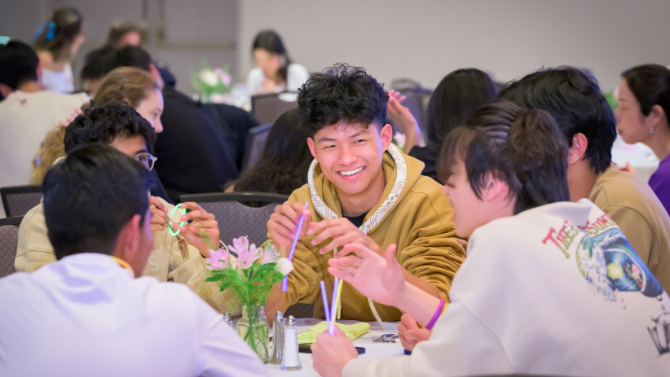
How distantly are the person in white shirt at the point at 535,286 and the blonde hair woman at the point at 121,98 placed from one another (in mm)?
1820

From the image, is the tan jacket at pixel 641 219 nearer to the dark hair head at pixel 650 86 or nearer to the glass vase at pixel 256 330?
the glass vase at pixel 256 330

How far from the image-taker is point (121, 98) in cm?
279

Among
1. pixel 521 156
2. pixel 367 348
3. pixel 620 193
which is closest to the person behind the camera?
pixel 521 156

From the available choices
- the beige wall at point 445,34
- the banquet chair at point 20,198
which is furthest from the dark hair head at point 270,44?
the banquet chair at point 20,198

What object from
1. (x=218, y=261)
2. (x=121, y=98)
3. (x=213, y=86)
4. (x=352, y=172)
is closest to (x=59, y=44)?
(x=213, y=86)

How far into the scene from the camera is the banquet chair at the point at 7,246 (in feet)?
6.60

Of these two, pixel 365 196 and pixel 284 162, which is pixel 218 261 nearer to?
pixel 365 196

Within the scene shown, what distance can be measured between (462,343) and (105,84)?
2.27 meters

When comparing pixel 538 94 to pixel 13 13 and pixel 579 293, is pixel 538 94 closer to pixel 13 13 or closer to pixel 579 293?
pixel 579 293

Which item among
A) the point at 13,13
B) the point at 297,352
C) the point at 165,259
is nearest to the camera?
the point at 297,352

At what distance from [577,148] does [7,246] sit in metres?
1.72

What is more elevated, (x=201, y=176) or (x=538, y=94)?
(x=538, y=94)

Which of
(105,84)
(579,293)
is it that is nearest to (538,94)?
(579,293)

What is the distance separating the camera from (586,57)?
8352mm
